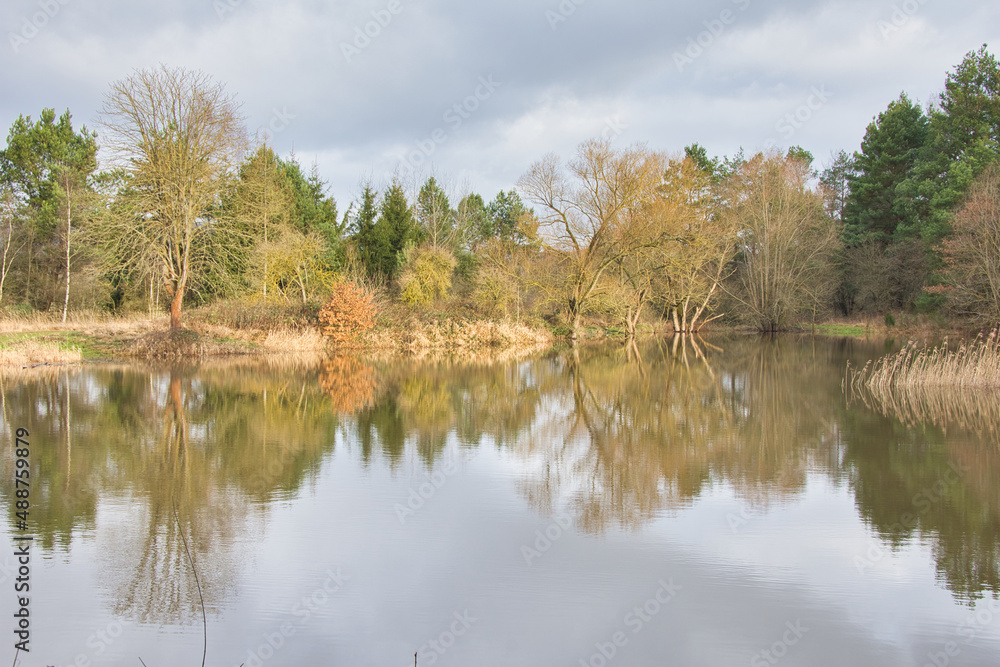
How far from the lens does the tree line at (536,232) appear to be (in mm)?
22125

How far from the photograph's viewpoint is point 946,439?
9.29m

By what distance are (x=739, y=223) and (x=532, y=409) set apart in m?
31.1

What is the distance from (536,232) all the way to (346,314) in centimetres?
1029

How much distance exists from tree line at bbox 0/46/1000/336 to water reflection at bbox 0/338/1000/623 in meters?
8.29

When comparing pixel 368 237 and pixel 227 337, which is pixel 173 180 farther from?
pixel 368 237

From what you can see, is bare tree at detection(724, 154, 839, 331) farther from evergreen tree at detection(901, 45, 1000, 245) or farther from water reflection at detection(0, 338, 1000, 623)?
water reflection at detection(0, 338, 1000, 623)

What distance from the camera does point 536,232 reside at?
31.2 meters

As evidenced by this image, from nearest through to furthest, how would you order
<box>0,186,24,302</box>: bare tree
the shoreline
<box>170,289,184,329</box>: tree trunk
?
the shoreline → <box>170,289,184,329</box>: tree trunk → <box>0,186,24,302</box>: bare tree

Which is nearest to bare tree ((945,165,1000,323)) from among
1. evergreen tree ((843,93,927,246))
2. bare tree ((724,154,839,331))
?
bare tree ((724,154,839,331))

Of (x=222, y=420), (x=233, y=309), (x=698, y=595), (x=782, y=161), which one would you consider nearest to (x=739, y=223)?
(x=782, y=161)

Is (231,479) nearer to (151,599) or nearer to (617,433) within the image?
(151,599)

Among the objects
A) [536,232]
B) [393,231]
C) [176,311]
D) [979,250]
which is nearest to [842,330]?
[979,250]

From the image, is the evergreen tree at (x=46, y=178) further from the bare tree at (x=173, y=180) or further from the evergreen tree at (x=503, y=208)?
the evergreen tree at (x=503, y=208)

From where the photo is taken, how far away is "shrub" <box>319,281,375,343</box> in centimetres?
2552
